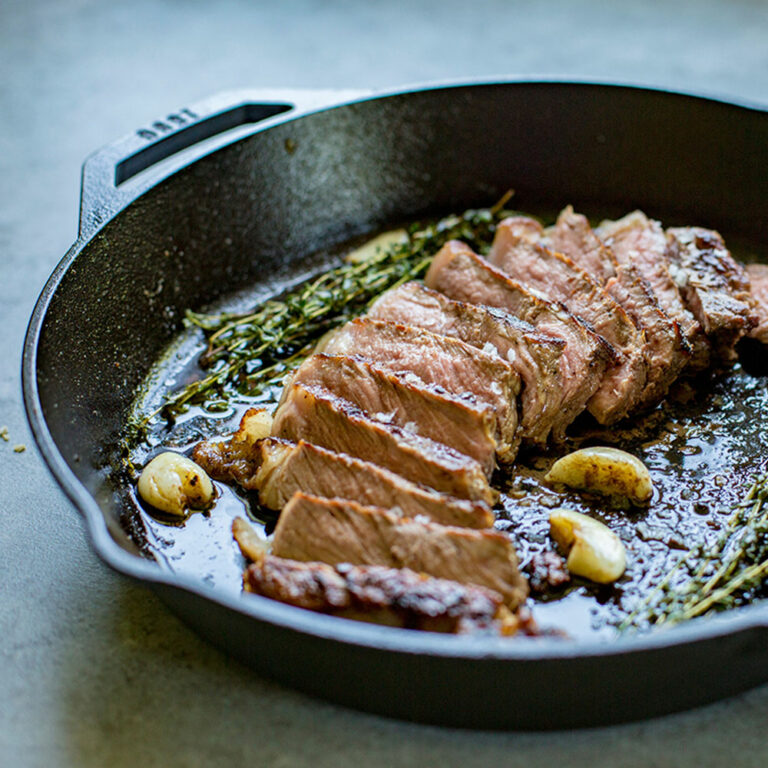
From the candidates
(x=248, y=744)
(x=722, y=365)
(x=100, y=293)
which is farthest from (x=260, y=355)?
(x=722, y=365)

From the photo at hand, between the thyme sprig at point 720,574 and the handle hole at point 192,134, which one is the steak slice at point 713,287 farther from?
the handle hole at point 192,134

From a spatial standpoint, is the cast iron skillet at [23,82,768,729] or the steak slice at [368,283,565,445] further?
the steak slice at [368,283,565,445]

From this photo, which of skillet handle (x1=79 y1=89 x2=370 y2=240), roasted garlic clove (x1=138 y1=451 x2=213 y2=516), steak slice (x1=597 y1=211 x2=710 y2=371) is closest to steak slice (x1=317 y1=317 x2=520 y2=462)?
roasted garlic clove (x1=138 y1=451 x2=213 y2=516)

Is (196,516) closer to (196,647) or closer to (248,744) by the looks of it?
(196,647)

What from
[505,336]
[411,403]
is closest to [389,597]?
[411,403]

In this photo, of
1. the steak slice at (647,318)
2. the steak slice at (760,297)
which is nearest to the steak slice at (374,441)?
the steak slice at (647,318)

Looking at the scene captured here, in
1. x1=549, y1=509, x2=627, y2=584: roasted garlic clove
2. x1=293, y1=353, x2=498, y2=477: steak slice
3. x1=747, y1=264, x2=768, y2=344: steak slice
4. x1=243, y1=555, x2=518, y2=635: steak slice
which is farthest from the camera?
x1=747, y1=264, x2=768, y2=344: steak slice

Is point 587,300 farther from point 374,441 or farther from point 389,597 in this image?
point 389,597

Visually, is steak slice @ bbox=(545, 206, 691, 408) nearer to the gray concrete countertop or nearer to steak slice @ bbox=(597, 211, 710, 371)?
steak slice @ bbox=(597, 211, 710, 371)
